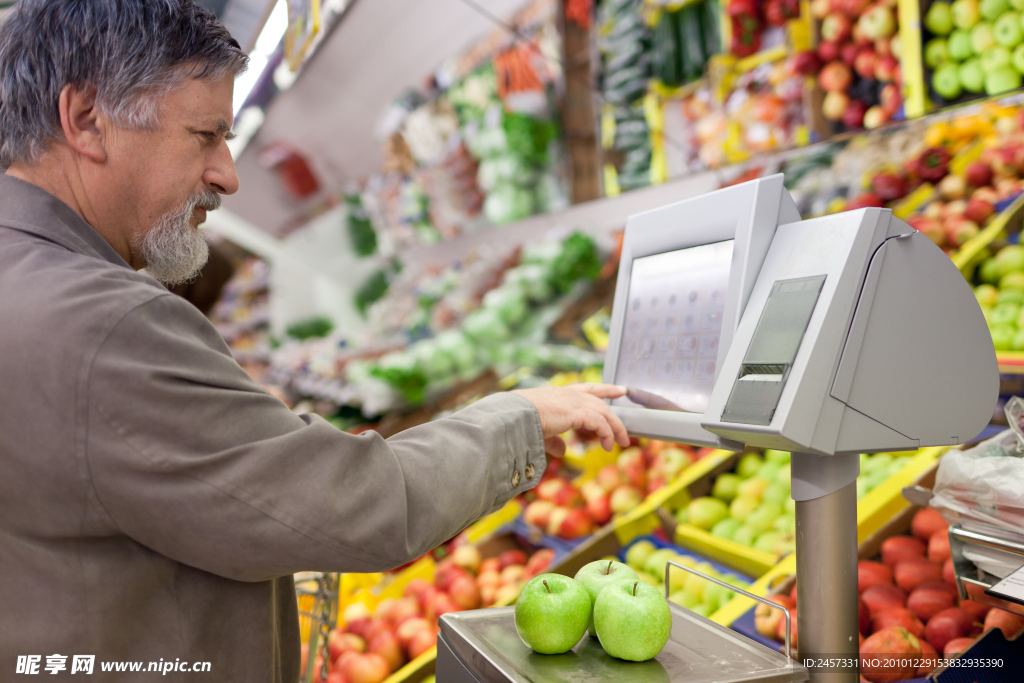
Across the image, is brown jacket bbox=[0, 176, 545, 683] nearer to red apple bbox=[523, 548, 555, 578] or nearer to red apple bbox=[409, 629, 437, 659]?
red apple bbox=[409, 629, 437, 659]

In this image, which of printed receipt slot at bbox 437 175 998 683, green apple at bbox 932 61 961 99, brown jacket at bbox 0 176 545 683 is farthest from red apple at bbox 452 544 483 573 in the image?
green apple at bbox 932 61 961 99

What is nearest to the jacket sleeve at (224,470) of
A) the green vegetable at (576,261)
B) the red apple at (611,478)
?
the red apple at (611,478)

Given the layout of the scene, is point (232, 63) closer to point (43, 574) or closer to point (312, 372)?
point (43, 574)

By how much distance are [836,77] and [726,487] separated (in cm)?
177

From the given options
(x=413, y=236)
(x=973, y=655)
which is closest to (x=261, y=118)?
(x=413, y=236)

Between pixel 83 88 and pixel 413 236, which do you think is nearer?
pixel 83 88

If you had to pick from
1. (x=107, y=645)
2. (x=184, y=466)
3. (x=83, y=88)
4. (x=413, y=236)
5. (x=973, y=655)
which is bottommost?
(x=973, y=655)

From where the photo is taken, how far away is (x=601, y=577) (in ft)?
4.09

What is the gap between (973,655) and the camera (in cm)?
117

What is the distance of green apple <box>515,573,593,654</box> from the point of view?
1099 millimetres

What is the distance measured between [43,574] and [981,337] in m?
1.37

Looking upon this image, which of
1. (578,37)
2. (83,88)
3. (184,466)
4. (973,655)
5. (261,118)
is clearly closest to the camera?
(184,466)

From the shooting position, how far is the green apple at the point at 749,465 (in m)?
2.44

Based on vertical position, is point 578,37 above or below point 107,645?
above
